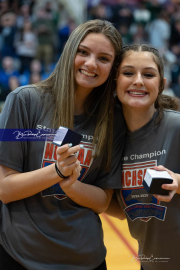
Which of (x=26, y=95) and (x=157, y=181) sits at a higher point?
(x=26, y=95)

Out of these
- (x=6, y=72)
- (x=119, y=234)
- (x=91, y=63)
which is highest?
(x=91, y=63)

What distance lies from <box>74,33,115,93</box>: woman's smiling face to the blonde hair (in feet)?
0.09

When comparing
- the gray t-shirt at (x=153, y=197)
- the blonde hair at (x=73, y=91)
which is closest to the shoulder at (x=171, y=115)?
the gray t-shirt at (x=153, y=197)

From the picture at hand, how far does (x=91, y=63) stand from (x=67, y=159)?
50 centimetres

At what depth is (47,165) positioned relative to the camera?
1578mm

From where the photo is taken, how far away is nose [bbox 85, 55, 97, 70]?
1.60 m

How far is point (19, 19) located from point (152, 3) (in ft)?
11.8

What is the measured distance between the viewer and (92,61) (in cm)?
161

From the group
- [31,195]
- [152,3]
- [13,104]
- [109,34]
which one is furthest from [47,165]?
[152,3]

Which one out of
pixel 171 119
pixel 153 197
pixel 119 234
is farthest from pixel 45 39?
pixel 153 197

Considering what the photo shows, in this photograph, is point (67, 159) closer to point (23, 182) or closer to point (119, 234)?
point (23, 182)

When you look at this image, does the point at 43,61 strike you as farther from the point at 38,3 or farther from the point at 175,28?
the point at 175,28

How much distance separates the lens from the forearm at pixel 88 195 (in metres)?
1.55

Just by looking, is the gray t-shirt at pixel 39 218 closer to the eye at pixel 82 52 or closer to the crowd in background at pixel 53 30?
the eye at pixel 82 52
